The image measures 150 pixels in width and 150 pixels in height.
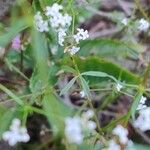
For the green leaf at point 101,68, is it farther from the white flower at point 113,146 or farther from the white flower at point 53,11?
the white flower at point 113,146

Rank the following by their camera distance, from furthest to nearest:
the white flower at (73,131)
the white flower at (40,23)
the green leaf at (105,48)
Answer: the green leaf at (105,48) < the white flower at (40,23) < the white flower at (73,131)

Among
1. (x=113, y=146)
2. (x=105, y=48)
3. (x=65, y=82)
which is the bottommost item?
(x=113, y=146)

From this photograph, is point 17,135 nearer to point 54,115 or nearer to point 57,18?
point 54,115

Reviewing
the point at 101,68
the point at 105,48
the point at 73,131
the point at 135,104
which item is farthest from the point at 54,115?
the point at 105,48

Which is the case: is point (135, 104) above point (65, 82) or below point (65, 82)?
below

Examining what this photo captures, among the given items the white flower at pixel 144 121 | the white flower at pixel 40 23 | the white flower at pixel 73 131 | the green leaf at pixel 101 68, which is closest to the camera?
the white flower at pixel 73 131

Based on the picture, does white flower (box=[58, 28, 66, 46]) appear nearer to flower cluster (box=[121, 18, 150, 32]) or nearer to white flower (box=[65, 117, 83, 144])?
white flower (box=[65, 117, 83, 144])

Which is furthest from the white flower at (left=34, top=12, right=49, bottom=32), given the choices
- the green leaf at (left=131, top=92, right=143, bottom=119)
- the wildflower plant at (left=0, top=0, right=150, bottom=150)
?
the green leaf at (left=131, top=92, right=143, bottom=119)

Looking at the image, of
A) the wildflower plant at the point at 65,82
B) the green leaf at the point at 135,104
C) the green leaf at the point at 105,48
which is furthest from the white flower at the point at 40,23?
the green leaf at the point at 105,48
